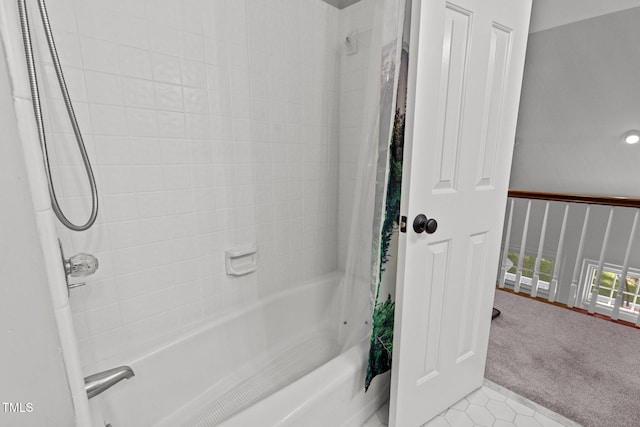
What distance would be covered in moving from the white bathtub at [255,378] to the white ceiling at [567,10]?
3961 millimetres

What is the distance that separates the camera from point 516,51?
119cm

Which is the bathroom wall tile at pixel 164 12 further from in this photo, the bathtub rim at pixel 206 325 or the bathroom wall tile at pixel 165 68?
the bathtub rim at pixel 206 325

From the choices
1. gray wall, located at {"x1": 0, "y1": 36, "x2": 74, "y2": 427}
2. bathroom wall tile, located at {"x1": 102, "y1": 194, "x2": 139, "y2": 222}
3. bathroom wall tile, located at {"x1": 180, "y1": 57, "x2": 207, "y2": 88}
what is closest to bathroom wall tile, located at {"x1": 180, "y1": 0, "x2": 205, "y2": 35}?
bathroom wall tile, located at {"x1": 180, "y1": 57, "x2": 207, "y2": 88}

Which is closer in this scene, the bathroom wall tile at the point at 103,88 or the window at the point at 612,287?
the bathroom wall tile at the point at 103,88

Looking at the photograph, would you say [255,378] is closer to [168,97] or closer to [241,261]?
[241,261]

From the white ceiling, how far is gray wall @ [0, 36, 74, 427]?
15.1 feet

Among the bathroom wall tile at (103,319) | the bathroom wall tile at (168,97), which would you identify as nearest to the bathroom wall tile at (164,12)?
the bathroom wall tile at (168,97)

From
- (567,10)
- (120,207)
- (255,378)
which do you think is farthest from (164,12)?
(567,10)

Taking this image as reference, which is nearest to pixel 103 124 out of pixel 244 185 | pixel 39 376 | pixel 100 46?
pixel 100 46

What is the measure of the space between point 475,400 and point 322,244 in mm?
1152

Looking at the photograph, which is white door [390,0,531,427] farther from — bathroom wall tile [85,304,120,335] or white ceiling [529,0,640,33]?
white ceiling [529,0,640,33]

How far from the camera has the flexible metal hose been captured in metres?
0.72

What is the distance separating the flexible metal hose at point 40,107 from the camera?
719mm

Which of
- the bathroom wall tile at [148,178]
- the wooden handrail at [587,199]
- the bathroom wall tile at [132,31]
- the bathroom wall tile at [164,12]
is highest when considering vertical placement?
the bathroom wall tile at [164,12]
